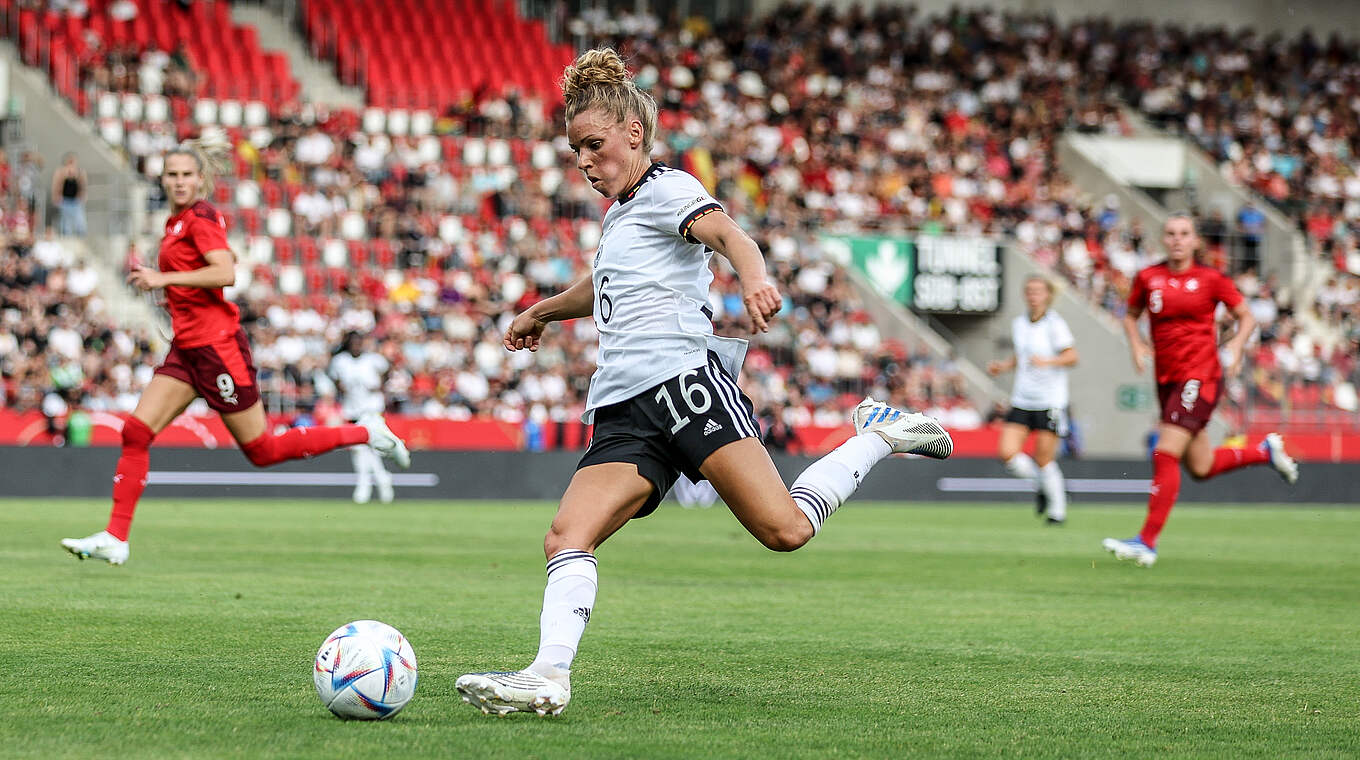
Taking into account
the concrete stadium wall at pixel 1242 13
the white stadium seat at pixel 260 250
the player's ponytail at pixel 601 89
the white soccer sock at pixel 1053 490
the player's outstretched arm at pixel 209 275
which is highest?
the concrete stadium wall at pixel 1242 13

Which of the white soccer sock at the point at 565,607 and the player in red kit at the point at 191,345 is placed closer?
the white soccer sock at the point at 565,607

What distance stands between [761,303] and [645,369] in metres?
0.77

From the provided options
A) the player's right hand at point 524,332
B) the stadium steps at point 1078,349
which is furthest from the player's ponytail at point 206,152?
the stadium steps at point 1078,349

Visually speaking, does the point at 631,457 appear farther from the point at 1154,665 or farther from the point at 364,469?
the point at 364,469

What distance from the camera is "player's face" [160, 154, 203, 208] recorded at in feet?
32.2

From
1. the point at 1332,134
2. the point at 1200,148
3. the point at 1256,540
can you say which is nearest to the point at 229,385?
the point at 1256,540

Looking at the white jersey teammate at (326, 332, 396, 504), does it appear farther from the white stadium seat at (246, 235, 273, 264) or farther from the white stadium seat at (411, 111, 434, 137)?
the white stadium seat at (411, 111, 434, 137)

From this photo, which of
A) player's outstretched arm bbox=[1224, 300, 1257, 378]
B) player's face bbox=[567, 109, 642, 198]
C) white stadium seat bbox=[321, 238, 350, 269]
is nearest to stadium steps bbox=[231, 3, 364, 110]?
white stadium seat bbox=[321, 238, 350, 269]

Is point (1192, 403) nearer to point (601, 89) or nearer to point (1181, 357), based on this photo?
point (1181, 357)

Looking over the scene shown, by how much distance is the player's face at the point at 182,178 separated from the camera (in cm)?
982

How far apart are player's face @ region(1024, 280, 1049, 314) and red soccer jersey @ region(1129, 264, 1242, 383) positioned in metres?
4.67

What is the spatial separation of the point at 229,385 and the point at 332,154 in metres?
20.0

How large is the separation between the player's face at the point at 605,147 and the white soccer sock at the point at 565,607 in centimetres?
124

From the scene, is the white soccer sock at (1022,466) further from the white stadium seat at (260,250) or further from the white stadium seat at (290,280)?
the white stadium seat at (260,250)
